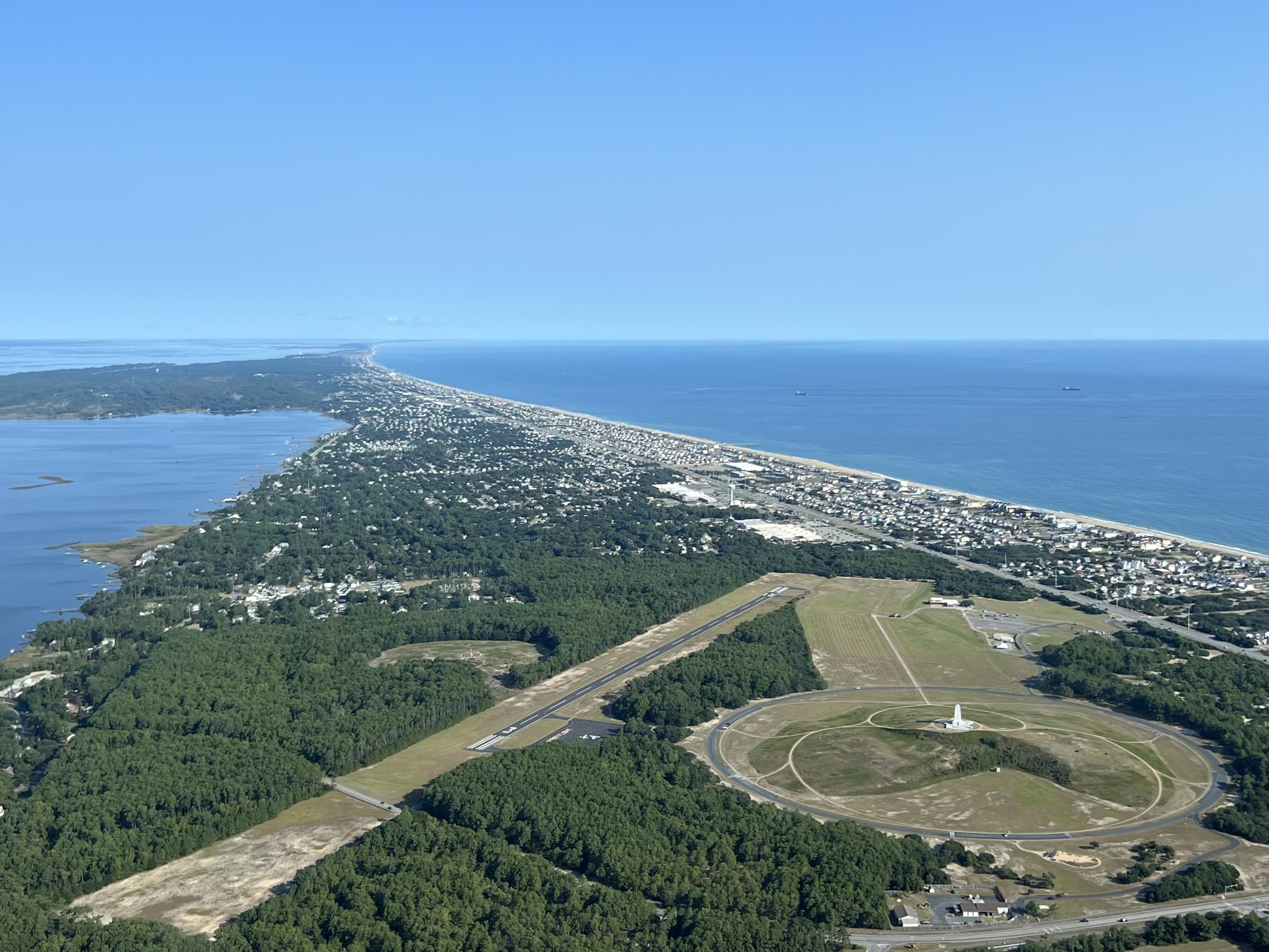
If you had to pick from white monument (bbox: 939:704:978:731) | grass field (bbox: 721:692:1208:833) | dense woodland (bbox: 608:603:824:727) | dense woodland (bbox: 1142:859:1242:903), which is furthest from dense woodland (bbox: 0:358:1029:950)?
white monument (bbox: 939:704:978:731)

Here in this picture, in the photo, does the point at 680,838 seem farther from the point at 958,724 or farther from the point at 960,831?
the point at 958,724

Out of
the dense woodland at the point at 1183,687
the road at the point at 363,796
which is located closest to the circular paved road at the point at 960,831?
the dense woodland at the point at 1183,687

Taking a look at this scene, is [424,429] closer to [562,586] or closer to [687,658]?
[562,586]

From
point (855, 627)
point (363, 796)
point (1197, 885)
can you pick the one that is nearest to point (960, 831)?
point (1197, 885)

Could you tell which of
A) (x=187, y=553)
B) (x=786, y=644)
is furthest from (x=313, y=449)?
(x=786, y=644)

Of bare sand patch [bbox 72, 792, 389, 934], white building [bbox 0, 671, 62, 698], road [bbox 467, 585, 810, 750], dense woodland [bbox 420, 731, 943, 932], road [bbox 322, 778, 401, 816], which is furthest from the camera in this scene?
white building [bbox 0, 671, 62, 698]

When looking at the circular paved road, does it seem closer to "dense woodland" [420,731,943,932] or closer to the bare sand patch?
"dense woodland" [420,731,943,932]

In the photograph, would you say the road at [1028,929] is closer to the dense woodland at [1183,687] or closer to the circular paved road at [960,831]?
the circular paved road at [960,831]
